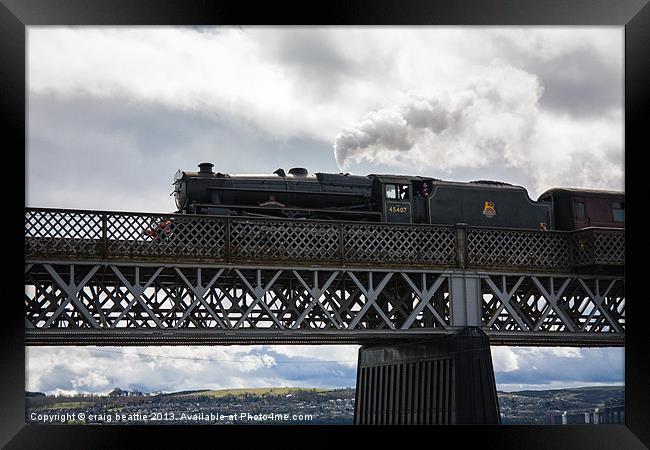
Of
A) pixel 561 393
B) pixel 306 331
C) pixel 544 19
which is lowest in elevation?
pixel 561 393

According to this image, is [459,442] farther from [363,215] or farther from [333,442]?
[363,215]

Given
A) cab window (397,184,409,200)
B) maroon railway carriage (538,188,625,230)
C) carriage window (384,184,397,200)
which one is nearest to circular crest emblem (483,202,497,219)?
maroon railway carriage (538,188,625,230)

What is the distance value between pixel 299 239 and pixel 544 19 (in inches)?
410

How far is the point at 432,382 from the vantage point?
27.3 metres

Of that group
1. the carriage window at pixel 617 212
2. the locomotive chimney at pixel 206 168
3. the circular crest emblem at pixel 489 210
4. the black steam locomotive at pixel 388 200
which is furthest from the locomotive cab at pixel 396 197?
the carriage window at pixel 617 212

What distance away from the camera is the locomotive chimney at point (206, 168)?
28078 mm

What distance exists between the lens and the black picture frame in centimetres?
1510

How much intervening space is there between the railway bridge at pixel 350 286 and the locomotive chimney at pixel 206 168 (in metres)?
3.41

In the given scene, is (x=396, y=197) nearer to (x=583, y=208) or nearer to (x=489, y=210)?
(x=489, y=210)

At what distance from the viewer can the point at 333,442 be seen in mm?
15883

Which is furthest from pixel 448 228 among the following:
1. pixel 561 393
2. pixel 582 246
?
pixel 561 393

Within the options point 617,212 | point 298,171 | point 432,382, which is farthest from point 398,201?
point 617,212

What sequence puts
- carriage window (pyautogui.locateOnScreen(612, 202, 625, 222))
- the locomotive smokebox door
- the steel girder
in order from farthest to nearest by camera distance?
carriage window (pyautogui.locateOnScreen(612, 202, 625, 222))
the locomotive smokebox door
the steel girder

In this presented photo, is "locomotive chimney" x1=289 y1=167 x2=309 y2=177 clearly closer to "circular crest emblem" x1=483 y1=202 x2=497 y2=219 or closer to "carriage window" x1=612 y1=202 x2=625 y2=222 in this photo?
"circular crest emblem" x1=483 y1=202 x2=497 y2=219
